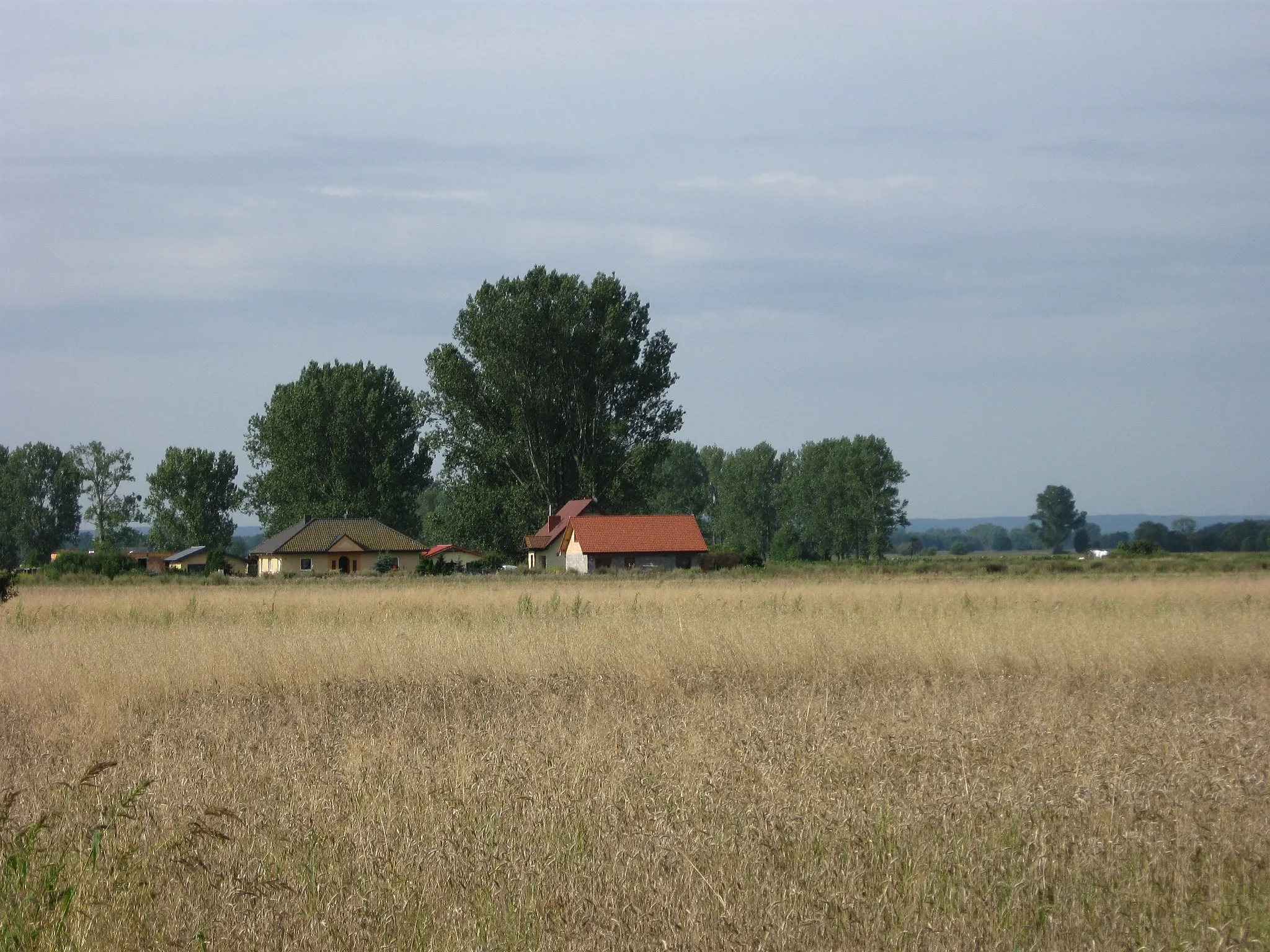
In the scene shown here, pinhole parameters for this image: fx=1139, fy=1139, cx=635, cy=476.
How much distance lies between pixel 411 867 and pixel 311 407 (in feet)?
234

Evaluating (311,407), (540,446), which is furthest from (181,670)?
(311,407)

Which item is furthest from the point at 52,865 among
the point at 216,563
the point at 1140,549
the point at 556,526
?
the point at 216,563

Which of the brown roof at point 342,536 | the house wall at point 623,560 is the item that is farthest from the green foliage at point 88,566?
the house wall at point 623,560

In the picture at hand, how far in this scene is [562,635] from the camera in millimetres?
14383

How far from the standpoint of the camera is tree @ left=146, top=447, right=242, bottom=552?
89500mm

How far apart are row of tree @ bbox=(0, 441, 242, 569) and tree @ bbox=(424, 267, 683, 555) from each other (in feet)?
137

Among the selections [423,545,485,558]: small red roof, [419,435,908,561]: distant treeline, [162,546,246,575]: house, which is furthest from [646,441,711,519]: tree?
[162,546,246,575]: house

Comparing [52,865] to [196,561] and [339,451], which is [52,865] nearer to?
[339,451]

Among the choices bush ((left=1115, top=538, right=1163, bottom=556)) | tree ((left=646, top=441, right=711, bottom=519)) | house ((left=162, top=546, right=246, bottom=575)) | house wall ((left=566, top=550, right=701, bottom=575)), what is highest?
tree ((left=646, top=441, right=711, bottom=519))

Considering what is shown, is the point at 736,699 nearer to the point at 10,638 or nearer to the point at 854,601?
the point at 10,638

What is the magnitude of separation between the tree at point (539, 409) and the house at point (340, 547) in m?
15.1

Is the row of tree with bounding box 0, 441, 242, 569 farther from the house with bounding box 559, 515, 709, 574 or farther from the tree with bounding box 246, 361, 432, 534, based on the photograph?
the house with bounding box 559, 515, 709, 574

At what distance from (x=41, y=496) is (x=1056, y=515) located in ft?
466

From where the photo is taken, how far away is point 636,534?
58156 mm
